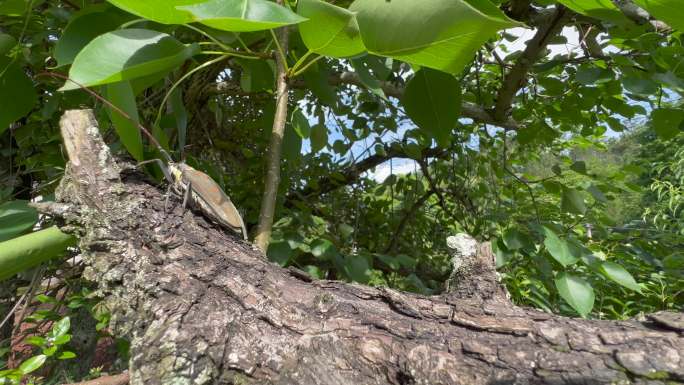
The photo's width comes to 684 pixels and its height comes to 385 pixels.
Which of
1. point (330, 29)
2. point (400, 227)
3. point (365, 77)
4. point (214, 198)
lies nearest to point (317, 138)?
point (365, 77)

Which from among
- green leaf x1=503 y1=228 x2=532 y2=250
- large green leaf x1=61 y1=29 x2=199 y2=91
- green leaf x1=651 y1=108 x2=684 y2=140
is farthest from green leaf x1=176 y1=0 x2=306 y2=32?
green leaf x1=651 y1=108 x2=684 y2=140

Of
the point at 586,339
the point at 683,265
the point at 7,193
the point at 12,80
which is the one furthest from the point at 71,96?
the point at 683,265

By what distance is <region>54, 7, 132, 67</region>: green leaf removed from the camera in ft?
1.54

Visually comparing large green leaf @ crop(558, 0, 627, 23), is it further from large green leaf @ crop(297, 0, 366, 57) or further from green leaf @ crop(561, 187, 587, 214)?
green leaf @ crop(561, 187, 587, 214)

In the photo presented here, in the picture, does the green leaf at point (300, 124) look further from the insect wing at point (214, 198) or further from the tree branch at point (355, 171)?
the tree branch at point (355, 171)

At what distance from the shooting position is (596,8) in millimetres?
445

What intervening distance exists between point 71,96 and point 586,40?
1.08 m

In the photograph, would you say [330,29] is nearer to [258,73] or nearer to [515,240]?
[258,73]

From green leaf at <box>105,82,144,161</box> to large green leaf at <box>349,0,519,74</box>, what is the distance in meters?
0.23

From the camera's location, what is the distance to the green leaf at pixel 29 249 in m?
0.40

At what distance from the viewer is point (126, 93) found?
1.42ft

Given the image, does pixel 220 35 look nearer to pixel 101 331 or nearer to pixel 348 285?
pixel 348 285

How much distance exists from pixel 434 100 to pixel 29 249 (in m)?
0.47

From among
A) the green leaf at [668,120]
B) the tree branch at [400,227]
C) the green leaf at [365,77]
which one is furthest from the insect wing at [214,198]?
the tree branch at [400,227]
